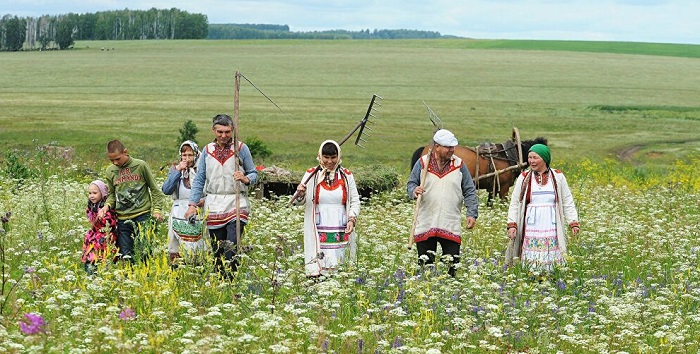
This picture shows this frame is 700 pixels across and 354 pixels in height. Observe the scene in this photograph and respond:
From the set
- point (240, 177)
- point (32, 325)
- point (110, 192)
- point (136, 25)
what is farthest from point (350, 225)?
point (136, 25)

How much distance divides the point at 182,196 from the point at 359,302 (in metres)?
2.95

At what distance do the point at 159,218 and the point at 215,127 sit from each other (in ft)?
3.88

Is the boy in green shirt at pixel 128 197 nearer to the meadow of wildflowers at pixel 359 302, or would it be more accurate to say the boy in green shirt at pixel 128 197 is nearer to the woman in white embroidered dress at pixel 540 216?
the meadow of wildflowers at pixel 359 302

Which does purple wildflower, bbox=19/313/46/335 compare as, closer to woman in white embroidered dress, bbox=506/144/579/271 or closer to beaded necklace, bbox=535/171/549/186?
woman in white embroidered dress, bbox=506/144/579/271

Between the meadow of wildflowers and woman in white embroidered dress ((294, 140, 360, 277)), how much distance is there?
9.5 inches

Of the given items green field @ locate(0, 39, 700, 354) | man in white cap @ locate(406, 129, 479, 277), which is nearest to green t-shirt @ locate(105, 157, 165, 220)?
green field @ locate(0, 39, 700, 354)

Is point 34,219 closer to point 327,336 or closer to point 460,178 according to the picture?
point 460,178

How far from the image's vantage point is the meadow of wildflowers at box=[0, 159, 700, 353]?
7586 mm

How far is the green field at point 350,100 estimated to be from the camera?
38.1 m

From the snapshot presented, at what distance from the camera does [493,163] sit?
63.9 feet

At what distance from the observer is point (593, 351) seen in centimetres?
801

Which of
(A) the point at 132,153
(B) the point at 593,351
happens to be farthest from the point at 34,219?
(A) the point at 132,153

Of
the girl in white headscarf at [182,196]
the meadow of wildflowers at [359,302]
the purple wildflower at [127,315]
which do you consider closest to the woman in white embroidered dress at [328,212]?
the meadow of wildflowers at [359,302]

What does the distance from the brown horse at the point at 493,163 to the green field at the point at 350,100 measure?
9199 millimetres
